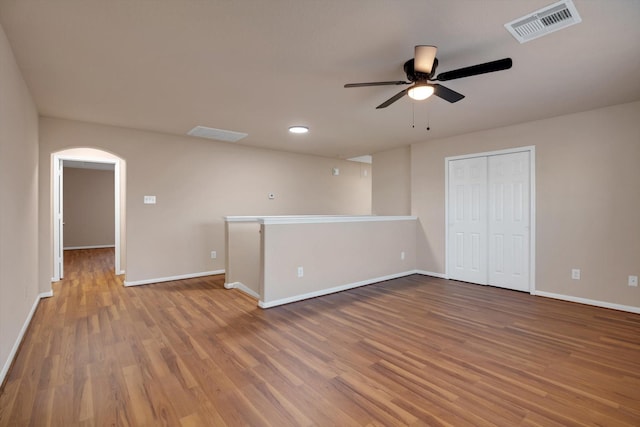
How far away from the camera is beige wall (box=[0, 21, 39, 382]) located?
215 cm

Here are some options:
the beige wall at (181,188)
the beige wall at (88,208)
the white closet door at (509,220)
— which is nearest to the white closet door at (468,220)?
the white closet door at (509,220)

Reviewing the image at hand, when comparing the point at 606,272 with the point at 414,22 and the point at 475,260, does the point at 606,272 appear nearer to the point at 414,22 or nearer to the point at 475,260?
the point at 475,260

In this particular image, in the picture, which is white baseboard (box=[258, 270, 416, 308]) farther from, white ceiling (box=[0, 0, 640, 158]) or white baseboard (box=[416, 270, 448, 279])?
white ceiling (box=[0, 0, 640, 158])

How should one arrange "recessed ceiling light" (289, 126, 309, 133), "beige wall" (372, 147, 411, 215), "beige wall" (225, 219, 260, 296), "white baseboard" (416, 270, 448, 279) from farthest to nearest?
"beige wall" (372, 147, 411, 215), "white baseboard" (416, 270, 448, 279), "recessed ceiling light" (289, 126, 309, 133), "beige wall" (225, 219, 260, 296)

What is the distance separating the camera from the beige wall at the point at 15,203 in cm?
215

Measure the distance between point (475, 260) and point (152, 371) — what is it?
4553mm

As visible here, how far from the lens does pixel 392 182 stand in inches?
245

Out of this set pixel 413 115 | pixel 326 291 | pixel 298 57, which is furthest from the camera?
pixel 326 291

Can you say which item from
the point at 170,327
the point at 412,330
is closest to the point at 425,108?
the point at 412,330

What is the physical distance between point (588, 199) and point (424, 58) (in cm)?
318

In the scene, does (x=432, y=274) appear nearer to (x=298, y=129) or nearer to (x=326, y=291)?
(x=326, y=291)

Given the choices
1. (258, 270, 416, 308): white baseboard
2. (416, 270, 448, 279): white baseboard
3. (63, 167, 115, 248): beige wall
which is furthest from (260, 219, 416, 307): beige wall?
(63, 167, 115, 248): beige wall

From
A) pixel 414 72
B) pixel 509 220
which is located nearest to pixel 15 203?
pixel 414 72

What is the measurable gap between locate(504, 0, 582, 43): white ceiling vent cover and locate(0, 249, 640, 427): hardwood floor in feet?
7.90
